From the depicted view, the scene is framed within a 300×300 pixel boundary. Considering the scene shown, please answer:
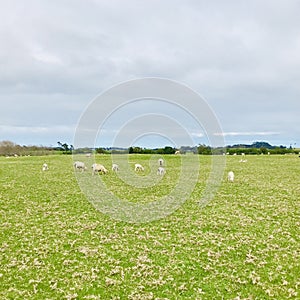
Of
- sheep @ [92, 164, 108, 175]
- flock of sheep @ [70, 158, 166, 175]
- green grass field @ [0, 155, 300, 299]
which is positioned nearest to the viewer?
green grass field @ [0, 155, 300, 299]

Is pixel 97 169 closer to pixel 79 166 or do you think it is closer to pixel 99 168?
pixel 99 168

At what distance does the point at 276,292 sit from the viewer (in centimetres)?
651

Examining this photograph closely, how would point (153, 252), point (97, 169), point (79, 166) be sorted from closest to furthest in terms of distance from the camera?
point (153, 252) → point (97, 169) → point (79, 166)

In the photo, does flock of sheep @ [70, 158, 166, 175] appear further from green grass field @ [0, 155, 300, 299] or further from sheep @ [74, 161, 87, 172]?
green grass field @ [0, 155, 300, 299]

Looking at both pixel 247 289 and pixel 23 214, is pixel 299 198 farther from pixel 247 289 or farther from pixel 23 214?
pixel 23 214

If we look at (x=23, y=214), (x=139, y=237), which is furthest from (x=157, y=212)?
(x=23, y=214)

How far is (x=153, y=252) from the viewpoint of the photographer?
28.4ft

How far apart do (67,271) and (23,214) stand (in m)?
6.26

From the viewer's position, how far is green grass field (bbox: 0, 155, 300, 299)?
21.7 ft

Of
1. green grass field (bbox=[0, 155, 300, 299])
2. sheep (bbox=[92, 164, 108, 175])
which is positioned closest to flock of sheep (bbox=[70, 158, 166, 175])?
sheep (bbox=[92, 164, 108, 175])

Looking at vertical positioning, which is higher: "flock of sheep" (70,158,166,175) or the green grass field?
"flock of sheep" (70,158,166,175)

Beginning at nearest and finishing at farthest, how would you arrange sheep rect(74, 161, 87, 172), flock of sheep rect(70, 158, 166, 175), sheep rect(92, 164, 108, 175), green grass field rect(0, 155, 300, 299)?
green grass field rect(0, 155, 300, 299), sheep rect(92, 164, 108, 175), flock of sheep rect(70, 158, 166, 175), sheep rect(74, 161, 87, 172)

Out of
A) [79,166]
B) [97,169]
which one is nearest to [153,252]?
[97,169]

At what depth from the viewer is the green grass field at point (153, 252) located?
6626 mm
